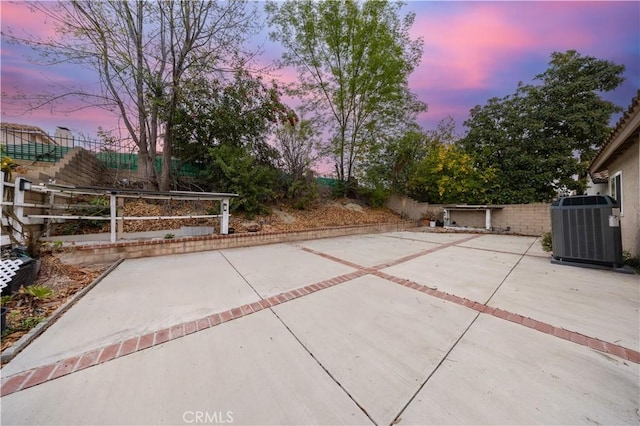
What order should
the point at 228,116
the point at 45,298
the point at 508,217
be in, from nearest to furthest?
1. the point at 45,298
2. the point at 228,116
3. the point at 508,217

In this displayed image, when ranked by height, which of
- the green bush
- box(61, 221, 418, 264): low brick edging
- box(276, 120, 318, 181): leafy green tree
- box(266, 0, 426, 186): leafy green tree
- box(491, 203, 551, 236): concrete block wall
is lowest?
box(61, 221, 418, 264): low brick edging

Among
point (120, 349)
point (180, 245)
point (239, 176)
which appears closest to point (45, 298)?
point (120, 349)

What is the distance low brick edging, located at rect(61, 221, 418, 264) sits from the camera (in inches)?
Result: 149

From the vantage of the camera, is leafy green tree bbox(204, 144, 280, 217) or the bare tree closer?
the bare tree

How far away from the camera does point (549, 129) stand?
31.1 ft

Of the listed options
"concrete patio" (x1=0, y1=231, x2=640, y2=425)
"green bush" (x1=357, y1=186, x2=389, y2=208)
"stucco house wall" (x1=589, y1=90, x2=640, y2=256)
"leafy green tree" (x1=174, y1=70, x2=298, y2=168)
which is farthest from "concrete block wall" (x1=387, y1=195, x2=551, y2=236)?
"leafy green tree" (x1=174, y1=70, x2=298, y2=168)

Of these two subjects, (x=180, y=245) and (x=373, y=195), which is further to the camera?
(x=373, y=195)

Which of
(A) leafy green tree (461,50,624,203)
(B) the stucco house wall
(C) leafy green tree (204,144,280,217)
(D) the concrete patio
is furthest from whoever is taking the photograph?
(A) leafy green tree (461,50,624,203)

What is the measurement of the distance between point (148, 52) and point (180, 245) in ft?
19.0

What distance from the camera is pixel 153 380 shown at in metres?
1.39

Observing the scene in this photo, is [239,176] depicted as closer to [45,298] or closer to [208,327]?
[45,298]

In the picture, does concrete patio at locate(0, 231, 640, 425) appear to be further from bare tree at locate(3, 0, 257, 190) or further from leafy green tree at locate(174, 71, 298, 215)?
bare tree at locate(3, 0, 257, 190)

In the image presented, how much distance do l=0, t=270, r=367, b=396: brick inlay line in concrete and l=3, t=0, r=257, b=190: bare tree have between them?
6.11 meters

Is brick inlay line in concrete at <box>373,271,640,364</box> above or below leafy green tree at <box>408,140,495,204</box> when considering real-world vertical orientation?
below
